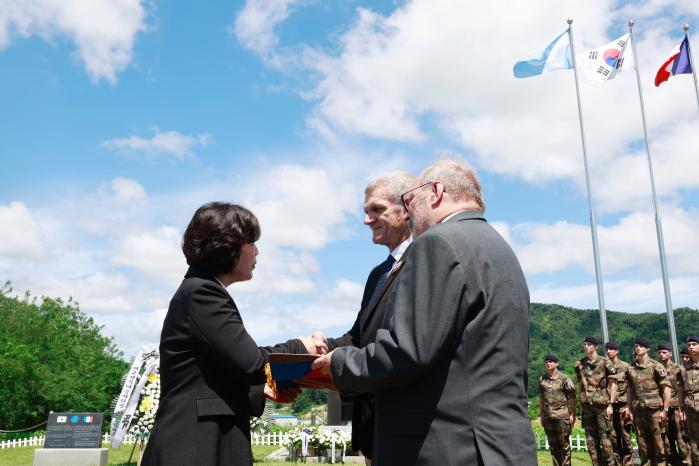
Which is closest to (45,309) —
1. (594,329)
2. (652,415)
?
(652,415)

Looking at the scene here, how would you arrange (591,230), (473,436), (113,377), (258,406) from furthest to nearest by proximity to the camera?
(113,377), (591,230), (258,406), (473,436)

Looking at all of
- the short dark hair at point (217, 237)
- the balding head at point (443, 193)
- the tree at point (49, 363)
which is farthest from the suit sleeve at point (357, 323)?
the tree at point (49, 363)

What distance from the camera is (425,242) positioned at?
7.25ft

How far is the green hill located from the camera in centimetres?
7388

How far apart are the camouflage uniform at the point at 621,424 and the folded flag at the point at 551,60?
10.8 m

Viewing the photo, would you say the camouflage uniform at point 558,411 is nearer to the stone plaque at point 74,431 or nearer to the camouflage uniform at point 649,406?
the camouflage uniform at point 649,406

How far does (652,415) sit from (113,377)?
136 feet

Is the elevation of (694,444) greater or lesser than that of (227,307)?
lesser

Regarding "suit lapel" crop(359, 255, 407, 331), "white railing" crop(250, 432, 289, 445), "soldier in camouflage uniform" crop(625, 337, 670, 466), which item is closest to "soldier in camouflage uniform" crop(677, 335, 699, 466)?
"soldier in camouflage uniform" crop(625, 337, 670, 466)

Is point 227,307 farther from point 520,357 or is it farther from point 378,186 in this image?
point 378,186

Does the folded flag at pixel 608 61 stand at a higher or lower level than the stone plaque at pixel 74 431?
higher

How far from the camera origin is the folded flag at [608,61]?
2058cm

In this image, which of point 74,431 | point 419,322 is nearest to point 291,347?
point 419,322

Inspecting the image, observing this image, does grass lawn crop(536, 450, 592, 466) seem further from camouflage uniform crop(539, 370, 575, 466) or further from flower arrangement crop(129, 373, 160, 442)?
flower arrangement crop(129, 373, 160, 442)
